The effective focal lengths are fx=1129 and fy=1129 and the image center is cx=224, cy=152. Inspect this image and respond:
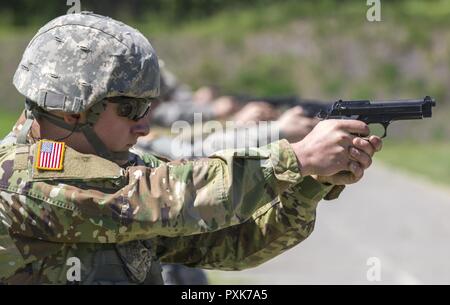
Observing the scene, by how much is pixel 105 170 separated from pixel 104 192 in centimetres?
8

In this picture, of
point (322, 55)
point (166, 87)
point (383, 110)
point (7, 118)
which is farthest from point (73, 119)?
point (322, 55)

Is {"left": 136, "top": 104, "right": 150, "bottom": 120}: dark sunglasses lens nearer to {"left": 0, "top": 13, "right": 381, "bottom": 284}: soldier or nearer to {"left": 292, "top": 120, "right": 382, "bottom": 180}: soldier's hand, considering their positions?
{"left": 0, "top": 13, "right": 381, "bottom": 284}: soldier

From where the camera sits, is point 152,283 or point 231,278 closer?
point 152,283

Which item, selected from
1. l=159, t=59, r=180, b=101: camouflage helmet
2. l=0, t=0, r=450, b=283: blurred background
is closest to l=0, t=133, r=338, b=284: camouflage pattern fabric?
l=159, t=59, r=180, b=101: camouflage helmet

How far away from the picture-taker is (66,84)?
3.74 m

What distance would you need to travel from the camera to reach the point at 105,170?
369 cm

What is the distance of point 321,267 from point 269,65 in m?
31.5

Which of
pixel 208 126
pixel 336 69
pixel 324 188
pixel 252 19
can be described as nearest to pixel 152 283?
pixel 324 188

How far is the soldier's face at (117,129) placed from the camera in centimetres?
383

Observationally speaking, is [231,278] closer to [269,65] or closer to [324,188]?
[324,188]

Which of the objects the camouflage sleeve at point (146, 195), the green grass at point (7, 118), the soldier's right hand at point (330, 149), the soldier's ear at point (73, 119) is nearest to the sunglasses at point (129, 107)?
the soldier's ear at point (73, 119)

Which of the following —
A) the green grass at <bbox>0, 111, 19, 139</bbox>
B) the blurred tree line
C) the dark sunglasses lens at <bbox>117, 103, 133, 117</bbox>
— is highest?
the blurred tree line

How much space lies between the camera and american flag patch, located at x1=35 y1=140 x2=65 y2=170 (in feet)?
12.0

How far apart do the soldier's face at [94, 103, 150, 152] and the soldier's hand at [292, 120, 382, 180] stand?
0.58 meters
